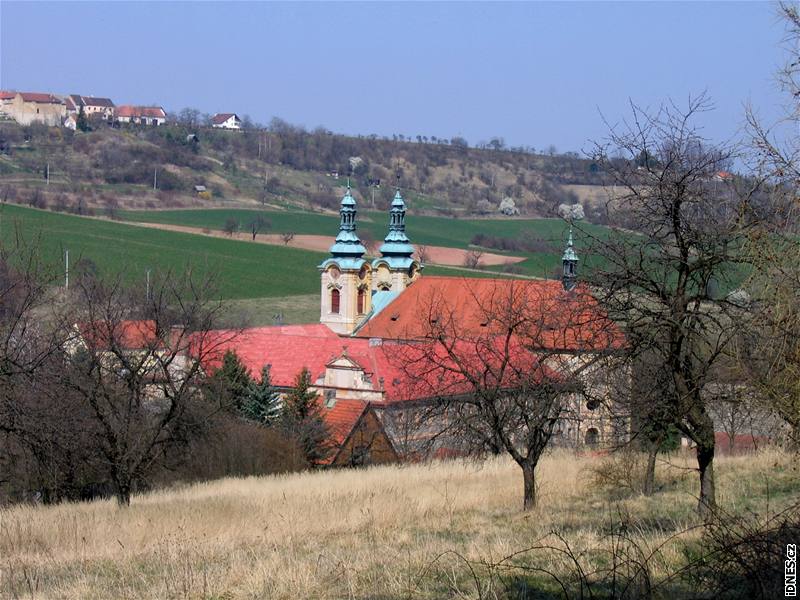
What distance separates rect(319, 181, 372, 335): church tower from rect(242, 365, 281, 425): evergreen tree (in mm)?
23650

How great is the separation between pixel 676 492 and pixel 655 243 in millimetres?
5073

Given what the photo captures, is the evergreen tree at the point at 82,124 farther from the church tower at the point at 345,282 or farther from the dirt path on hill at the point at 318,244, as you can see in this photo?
the church tower at the point at 345,282

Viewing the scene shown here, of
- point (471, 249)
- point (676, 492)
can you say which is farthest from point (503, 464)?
point (471, 249)

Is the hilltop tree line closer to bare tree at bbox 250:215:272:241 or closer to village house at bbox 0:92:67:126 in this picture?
bare tree at bbox 250:215:272:241

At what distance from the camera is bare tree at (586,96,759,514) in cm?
1098

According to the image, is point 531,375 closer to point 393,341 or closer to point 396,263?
point 393,341

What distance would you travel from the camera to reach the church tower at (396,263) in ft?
212

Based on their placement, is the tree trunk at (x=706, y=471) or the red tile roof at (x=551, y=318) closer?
the tree trunk at (x=706, y=471)

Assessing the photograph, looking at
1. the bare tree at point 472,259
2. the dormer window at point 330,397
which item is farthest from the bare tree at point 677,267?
the bare tree at point 472,259

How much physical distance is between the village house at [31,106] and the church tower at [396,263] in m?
124

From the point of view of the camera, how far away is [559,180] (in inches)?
4855

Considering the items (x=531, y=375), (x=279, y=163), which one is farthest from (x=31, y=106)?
(x=531, y=375)

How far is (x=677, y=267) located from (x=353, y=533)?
13.9 ft

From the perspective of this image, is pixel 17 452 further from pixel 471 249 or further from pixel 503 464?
pixel 471 249
